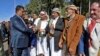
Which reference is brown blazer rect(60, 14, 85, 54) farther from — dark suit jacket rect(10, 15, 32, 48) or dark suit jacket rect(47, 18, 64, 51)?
dark suit jacket rect(10, 15, 32, 48)

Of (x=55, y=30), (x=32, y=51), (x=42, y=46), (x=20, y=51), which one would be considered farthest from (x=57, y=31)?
(x=32, y=51)

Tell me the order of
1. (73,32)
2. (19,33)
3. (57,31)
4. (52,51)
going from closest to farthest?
(73,32) → (57,31) → (52,51) → (19,33)

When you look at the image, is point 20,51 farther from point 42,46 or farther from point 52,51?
point 52,51

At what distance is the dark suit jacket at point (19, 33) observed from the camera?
9000 mm

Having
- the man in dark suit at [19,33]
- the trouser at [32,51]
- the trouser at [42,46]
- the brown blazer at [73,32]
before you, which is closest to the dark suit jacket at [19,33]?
the man in dark suit at [19,33]

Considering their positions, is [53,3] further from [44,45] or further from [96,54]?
[96,54]

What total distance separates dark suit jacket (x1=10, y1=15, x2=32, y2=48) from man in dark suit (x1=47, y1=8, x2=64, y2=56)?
2.01ft

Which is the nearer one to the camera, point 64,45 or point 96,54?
point 96,54

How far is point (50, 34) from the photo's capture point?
29.2ft

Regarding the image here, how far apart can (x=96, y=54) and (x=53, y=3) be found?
3853cm


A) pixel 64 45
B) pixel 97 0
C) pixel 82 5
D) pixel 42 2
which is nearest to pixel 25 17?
pixel 64 45

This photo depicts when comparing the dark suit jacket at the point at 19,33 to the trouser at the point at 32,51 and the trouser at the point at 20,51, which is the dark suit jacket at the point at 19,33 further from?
the trouser at the point at 32,51

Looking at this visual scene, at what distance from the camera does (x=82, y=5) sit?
39094 mm

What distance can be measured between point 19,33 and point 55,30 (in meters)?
1.00
